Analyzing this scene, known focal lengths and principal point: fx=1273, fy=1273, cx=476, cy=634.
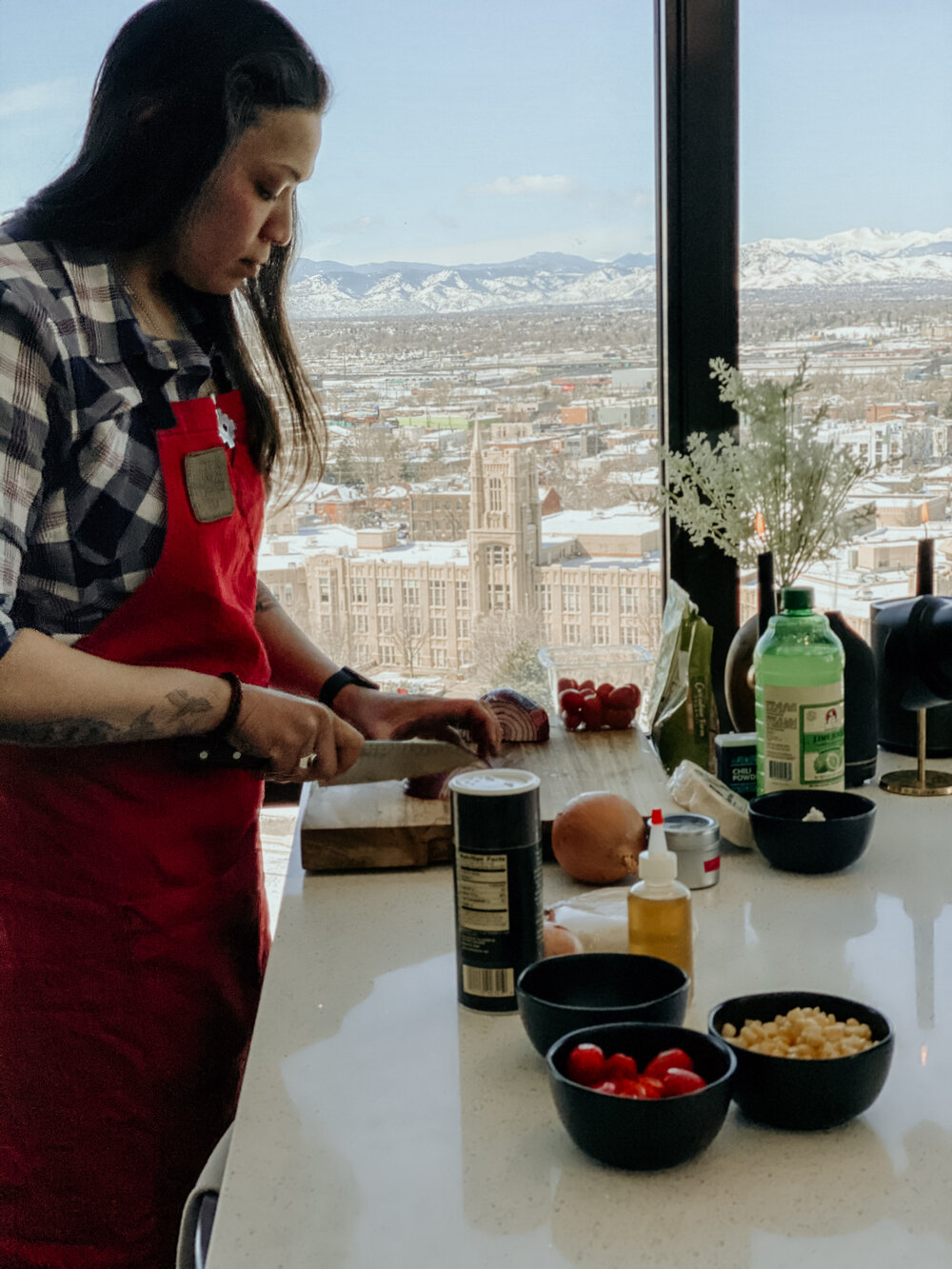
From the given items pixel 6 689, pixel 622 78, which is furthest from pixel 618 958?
pixel 622 78

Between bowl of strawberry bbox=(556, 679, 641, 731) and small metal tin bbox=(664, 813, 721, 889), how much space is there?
0.51m

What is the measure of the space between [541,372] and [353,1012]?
1.32 meters

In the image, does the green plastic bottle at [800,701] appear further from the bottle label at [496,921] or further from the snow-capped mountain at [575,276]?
the snow-capped mountain at [575,276]

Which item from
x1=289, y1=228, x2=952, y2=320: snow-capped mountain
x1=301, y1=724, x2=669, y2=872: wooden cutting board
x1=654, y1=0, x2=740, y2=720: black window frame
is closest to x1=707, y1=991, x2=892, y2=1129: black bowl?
x1=301, y1=724, x2=669, y2=872: wooden cutting board

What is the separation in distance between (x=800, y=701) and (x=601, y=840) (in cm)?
32

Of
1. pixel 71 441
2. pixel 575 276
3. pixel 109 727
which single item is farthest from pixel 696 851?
pixel 575 276

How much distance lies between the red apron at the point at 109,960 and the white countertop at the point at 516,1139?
0.19 meters

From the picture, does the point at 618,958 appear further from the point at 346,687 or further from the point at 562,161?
the point at 562,161

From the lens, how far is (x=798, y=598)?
1.52 meters

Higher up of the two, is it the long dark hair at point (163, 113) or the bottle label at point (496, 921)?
the long dark hair at point (163, 113)

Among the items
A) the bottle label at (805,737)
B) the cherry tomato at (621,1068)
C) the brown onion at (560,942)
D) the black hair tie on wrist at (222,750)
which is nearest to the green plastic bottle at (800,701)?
the bottle label at (805,737)

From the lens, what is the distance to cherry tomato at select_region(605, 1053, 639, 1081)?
0.85m

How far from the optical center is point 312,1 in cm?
196

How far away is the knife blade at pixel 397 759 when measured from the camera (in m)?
1.57
